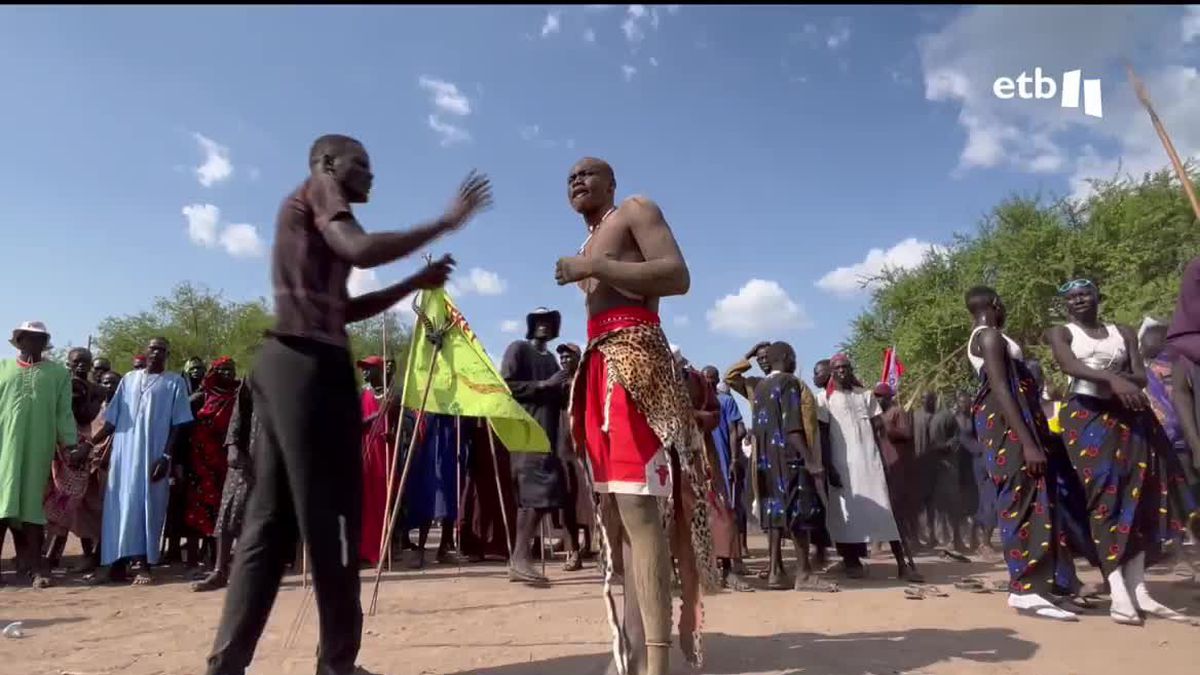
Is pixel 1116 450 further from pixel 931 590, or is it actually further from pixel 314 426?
pixel 314 426

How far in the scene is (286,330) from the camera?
9.26 ft

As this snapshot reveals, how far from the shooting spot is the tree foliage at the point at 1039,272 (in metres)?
24.5

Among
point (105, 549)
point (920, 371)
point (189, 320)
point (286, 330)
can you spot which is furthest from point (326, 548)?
point (189, 320)

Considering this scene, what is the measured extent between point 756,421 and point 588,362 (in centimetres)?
390

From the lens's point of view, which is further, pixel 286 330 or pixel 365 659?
pixel 365 659

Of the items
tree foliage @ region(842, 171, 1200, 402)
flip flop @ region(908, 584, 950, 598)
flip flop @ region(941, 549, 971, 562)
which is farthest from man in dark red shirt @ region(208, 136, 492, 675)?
tree foliage @ region(842, 171, 1200, 402)

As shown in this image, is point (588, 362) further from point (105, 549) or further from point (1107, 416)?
point (105, 549)

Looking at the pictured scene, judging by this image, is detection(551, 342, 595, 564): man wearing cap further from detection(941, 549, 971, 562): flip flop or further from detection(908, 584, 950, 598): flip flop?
detection(941, 549, 971, 562): flip flop

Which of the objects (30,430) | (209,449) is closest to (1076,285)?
(209,449)

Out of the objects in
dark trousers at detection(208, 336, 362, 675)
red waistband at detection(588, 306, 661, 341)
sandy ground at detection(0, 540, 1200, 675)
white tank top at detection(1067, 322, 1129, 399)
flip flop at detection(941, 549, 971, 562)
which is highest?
white tank top at detection(1067, 322, 1129, 399)

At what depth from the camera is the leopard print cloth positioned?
314 centimetres

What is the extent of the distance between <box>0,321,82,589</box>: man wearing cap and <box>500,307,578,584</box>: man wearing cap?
367cm

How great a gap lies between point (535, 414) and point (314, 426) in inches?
174

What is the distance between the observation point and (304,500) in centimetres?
276
